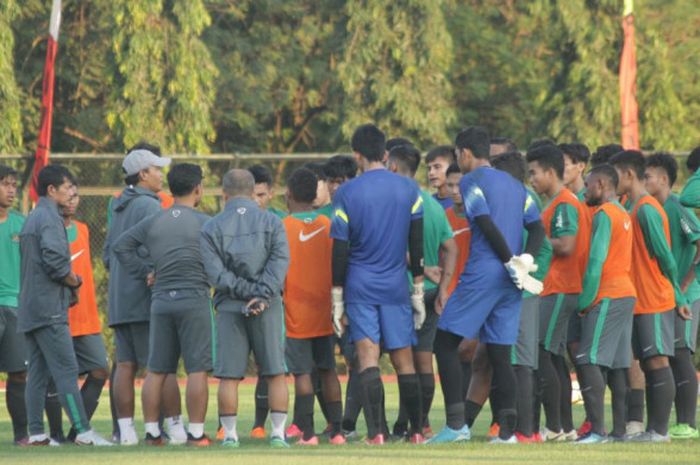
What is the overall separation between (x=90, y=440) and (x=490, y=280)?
3248mm

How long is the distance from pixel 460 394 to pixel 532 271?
1009 millimetres

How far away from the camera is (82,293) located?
14180 millimetres

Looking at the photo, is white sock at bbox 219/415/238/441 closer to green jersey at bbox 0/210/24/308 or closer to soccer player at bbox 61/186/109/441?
soccer player at bbox 61/186/109/441

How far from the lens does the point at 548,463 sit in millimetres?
10734

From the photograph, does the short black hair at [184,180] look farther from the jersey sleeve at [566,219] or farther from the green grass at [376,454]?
the jersey sleeve at [566,219]

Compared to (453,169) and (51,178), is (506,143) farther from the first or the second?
(51,178)

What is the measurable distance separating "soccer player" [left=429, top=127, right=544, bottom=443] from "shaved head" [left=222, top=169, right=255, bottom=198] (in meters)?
1.50

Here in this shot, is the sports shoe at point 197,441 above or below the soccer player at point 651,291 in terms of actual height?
below

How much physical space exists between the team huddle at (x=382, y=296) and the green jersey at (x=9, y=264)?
0.02 m

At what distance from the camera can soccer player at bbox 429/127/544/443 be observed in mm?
12070

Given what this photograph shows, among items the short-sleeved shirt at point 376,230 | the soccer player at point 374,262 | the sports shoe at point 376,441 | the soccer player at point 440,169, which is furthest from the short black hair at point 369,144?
the sports shoe at point 376,441

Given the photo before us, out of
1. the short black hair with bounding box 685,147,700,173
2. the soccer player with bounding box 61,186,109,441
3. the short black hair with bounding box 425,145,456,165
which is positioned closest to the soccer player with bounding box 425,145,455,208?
the short black hair with bounding box 425,145,456,165

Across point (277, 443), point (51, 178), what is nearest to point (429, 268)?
point (277, 443)

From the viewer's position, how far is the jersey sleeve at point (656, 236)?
1278cm
